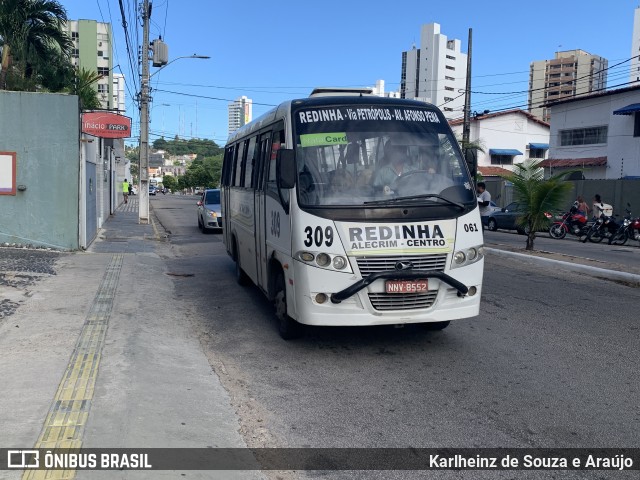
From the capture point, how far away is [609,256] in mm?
16500

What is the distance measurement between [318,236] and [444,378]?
180 centimetres

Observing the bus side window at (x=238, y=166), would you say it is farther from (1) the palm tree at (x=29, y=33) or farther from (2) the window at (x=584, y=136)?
(2) the window at (x=584, y=136)

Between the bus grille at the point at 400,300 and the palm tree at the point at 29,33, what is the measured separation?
21.1 metres

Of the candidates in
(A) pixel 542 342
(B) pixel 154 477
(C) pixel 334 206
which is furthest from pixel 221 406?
(A) pixel 542 342

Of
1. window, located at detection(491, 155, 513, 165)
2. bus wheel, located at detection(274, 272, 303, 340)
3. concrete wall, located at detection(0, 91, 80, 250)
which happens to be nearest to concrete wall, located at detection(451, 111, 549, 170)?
window, located at detection(491, 155, 513, 165)

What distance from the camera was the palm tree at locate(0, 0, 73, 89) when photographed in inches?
852

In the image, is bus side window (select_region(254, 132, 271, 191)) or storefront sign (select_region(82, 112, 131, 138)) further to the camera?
storefront sign (select_region(82, 112, 131, 138))

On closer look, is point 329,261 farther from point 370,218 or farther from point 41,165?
point 41,165

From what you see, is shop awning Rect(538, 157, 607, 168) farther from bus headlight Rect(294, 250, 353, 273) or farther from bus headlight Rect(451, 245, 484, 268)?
bus headlight Rect(294, 250, 353, 273)

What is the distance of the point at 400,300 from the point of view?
5.89m

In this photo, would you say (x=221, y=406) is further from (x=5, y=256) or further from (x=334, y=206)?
(x=5, y=256)

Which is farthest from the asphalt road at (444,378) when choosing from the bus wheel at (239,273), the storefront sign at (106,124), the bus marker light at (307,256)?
the storefront sign at (106,124)

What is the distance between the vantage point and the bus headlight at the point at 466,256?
238 inches

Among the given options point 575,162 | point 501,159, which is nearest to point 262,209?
point 575,162
